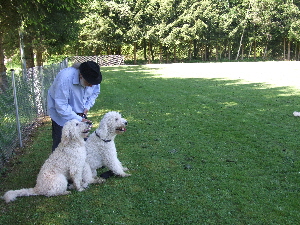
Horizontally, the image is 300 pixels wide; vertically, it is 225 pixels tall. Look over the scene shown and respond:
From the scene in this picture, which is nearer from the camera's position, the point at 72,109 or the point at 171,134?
the point at 72,109

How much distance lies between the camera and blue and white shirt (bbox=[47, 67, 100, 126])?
440 cm

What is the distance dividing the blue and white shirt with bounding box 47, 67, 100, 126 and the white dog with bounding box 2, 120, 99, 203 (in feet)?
0.82

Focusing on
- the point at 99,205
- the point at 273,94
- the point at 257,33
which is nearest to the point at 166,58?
the point at 257,33

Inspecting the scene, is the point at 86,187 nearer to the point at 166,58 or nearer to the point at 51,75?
the point at 51,75

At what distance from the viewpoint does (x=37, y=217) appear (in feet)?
12.8

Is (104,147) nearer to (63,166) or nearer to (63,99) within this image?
(63,166)

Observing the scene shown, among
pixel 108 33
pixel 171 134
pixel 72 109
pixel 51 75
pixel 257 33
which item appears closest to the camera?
pixel 72 109

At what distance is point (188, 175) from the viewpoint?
5086 millimetres

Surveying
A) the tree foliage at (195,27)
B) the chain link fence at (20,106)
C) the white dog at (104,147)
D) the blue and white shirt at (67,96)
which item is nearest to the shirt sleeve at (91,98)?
the blue and white shirt at (67,96)

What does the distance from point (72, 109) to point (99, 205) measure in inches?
58.4

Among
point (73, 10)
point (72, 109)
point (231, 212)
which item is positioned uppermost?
point (73, 10)

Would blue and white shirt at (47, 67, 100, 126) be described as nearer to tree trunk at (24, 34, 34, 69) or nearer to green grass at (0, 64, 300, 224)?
green grass at (0, 64, 300, 224)

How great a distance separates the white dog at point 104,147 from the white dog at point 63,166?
0.48 metres

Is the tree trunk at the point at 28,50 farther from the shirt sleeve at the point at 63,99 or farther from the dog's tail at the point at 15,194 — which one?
the dog's tail at the point at 15,194
